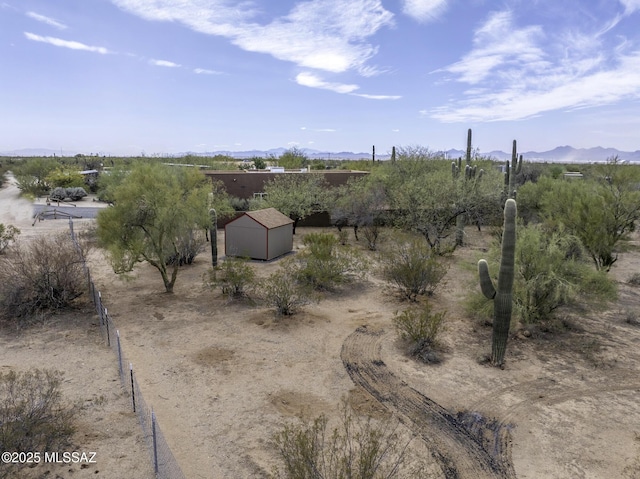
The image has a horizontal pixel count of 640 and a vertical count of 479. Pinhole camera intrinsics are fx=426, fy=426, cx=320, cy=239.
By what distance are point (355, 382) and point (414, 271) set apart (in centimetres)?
648

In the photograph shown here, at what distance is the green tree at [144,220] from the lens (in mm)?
14266

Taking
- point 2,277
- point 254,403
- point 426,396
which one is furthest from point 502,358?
point 2,277

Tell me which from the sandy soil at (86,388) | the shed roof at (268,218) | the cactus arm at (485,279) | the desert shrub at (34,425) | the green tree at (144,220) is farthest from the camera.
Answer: the shed roof at (268,218)

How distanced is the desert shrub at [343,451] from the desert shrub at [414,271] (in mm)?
7588

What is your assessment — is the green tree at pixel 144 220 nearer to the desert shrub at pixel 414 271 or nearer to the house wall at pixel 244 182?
the desert shrub at pixel 414 271

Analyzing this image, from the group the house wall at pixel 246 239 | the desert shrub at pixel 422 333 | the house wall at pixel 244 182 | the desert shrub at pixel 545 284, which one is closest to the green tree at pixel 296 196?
the house wall at pixel 244 182

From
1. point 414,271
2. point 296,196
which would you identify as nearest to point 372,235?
point 296,196

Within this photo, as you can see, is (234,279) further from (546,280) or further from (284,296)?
(546,280)

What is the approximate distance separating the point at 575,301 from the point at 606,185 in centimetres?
967

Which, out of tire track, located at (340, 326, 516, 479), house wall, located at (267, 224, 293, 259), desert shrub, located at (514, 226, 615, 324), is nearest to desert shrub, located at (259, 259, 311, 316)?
tire track, located at (340, 326, 516, 479)

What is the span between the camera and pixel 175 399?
8.66 metres

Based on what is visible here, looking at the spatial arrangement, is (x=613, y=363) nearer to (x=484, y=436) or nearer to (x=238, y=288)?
(x=484, y=436)

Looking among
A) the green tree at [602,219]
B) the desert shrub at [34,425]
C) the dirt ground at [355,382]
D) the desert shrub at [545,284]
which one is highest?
the green tree at [602,219]

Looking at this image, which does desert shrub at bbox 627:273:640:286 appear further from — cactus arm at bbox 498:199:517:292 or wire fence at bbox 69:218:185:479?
wire fence at bbox 69:218:185:479
